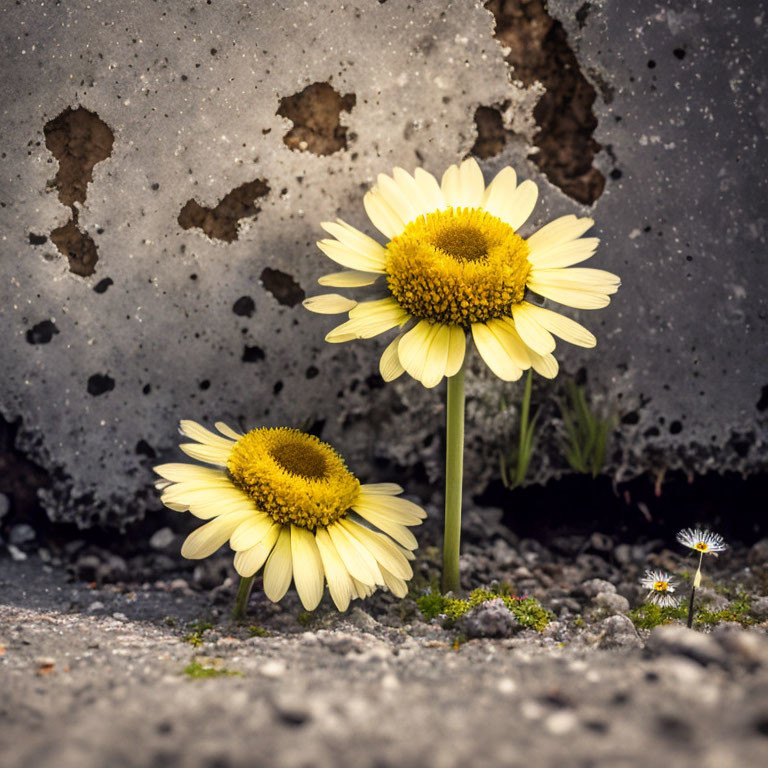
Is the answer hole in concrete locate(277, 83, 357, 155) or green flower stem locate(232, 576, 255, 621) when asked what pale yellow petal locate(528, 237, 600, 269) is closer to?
hole in concrete locate(277, 83, 357, 155)

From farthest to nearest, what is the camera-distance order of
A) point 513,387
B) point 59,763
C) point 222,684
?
point 513,387 < point 222,684 < point 59,763

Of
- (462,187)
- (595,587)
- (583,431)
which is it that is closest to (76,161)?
(462,187)

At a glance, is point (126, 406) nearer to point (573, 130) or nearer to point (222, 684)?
point (222, 684)

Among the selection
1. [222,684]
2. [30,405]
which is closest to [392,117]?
[30,405]

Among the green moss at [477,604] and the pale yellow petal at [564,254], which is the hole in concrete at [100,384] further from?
the pale yellow petal at [564,254]

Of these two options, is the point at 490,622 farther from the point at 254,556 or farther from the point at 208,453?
the point at 208,453

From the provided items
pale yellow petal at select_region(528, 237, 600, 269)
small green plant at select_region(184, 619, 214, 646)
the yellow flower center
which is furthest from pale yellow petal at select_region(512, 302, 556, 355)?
small green plant at select_region(184, 619, 214, 646)
